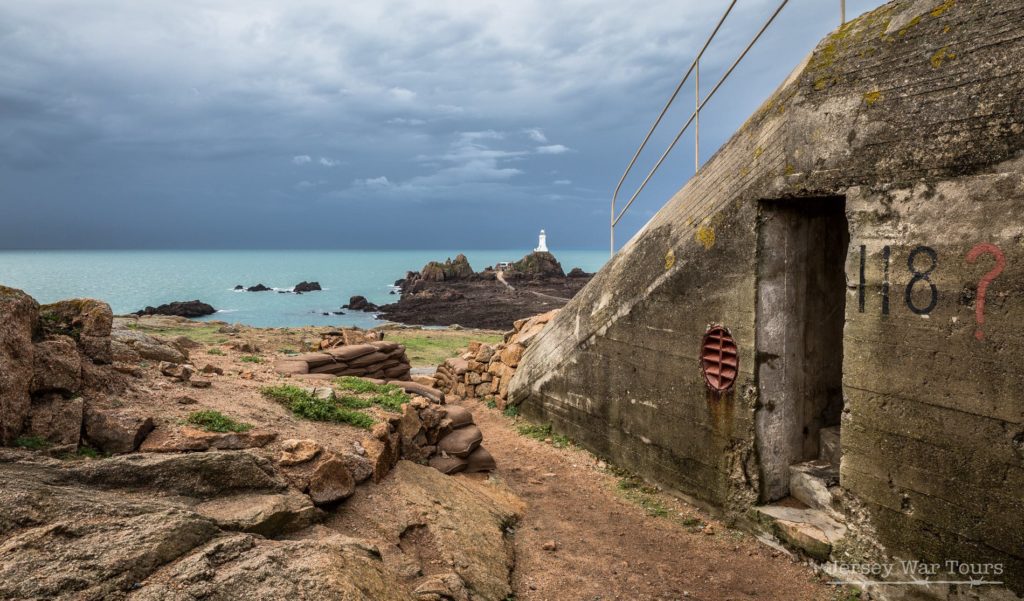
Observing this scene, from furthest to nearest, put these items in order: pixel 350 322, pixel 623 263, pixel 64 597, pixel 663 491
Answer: pixel 350 322 < pixel 623 263 < pixel 663 491 < pixel 64 597

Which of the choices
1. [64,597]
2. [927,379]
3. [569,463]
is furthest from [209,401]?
[927,379]

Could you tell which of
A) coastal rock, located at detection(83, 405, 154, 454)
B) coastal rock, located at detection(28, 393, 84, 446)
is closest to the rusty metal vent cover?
coastal rock, located at detection(83, 405, 154, 454)

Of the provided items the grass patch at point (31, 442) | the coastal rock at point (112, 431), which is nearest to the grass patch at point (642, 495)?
the coastal rock at point (112, 431)

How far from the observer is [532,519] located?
7117 millimetres

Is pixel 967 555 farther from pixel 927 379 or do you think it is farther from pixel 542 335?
pixel 542 335

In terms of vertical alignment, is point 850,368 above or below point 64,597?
above

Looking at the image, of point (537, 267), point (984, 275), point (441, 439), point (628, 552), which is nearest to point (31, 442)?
point (441, 439)

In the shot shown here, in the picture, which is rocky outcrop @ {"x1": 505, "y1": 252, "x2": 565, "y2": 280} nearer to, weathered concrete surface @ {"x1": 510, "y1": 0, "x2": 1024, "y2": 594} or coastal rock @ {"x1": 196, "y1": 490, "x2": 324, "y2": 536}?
weathered concrete surface @ {"x1": 510, "y1": 0, "x2": 1024, "y2": 594}

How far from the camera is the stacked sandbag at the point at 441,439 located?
293 inches

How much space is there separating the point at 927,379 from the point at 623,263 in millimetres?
4369

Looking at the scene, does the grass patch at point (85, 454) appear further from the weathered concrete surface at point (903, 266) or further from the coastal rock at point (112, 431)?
the weathered concrete surface at point (903, 266)

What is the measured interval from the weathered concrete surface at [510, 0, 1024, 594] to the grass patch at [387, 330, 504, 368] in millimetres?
12604

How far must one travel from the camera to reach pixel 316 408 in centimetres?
698

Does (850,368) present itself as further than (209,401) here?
No
